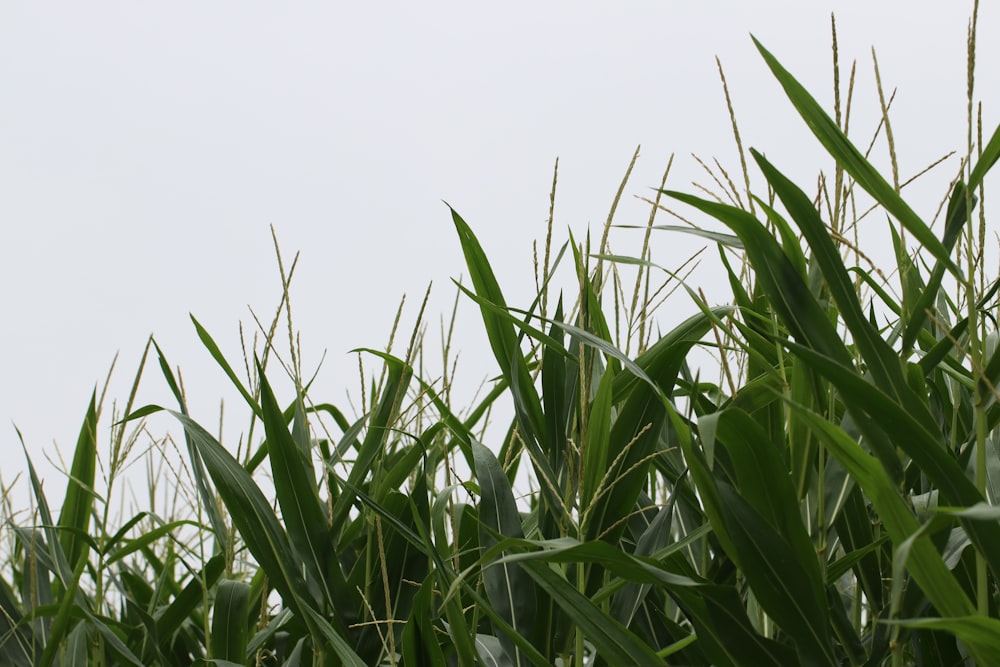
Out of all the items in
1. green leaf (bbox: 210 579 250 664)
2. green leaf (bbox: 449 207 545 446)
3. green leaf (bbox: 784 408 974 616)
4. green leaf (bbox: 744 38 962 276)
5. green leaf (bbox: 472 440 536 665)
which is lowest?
green leaf (bbox: 210 579 250 664)

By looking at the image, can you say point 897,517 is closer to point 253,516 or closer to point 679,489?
point 679,489

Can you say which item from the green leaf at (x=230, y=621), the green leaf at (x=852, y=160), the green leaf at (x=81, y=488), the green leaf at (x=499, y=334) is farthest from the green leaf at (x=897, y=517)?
the green leaf at (x=81, y=488)

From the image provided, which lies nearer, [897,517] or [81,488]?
[897,517]

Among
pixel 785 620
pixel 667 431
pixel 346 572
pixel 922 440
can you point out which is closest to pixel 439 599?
pixel 346 572

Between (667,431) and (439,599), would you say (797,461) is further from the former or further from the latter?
(439,599)

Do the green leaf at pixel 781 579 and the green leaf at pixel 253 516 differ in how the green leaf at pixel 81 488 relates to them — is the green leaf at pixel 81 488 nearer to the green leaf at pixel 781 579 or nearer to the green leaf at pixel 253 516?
the green leaf at pixel 253 516

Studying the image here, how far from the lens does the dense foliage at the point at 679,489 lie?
0.45 metres

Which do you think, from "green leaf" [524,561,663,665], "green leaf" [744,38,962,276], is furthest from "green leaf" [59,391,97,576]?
"green leaf" [744,38,962,276]

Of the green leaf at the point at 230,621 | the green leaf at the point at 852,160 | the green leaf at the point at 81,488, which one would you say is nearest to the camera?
the green leaf at the point at 852,160

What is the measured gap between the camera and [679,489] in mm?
604

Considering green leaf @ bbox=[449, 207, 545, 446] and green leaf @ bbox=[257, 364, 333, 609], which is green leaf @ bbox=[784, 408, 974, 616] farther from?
green leaf @ bbox=[257, 364, 333, 609]

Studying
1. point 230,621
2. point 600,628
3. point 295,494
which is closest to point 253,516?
point 295,494

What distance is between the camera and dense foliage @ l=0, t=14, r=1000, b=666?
45cm

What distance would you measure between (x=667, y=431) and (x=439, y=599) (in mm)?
230
